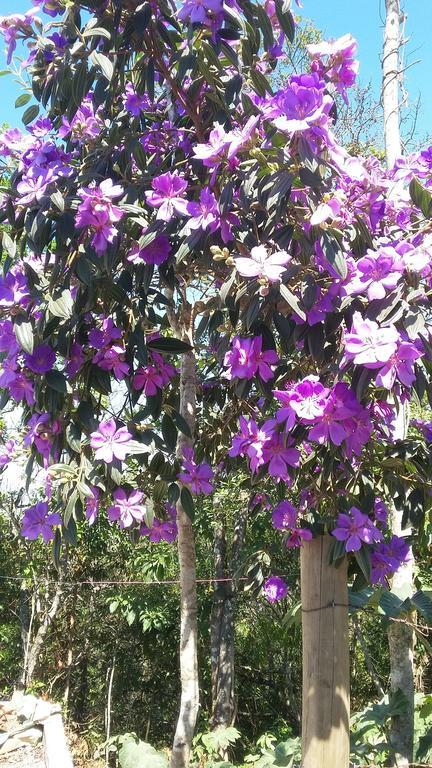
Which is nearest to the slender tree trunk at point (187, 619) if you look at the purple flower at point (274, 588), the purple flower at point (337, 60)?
the purple flower at point (274, 588)

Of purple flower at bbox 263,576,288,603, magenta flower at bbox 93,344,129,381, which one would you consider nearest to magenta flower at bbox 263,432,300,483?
magenta flower at bbox 93,344,129,381

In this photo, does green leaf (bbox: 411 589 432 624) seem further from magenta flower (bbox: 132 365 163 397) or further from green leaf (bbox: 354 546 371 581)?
magenta flower (bbox: 132 365 163 397)

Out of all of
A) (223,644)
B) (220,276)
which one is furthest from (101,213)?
(223,644)

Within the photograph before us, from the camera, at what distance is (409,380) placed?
0.99 metres

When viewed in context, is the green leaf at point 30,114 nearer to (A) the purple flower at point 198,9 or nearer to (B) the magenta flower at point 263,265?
(A) the purple flower at point 198,9

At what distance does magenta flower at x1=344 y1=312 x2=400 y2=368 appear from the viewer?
3.16ft

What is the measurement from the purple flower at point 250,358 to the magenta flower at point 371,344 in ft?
0.69

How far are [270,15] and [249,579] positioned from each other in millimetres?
1299

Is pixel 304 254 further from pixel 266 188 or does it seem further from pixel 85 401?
pixel 85 401

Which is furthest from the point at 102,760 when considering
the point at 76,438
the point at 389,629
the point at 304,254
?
the point at 304,254

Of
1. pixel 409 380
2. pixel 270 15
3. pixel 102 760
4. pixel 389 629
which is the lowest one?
pixel 102 760

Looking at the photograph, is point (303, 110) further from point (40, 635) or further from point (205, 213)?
point (40, 635)

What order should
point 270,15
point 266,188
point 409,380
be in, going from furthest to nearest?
point 270,15, point 266,188, point 409,380

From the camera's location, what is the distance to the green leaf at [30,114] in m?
1.50
